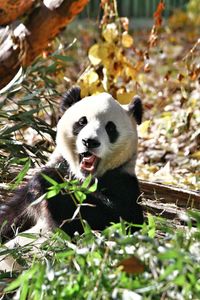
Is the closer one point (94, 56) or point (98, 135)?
point (98, 135)

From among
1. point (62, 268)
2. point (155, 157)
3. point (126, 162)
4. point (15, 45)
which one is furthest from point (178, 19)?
point (62, 268)

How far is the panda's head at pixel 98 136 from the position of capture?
13.1ft

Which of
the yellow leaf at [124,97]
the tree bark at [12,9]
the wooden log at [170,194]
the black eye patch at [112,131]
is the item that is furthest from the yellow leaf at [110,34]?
the black eye patch at [112,131]

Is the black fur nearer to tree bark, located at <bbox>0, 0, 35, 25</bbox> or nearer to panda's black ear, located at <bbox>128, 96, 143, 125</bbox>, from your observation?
panda's black ear, located at <bbox>128, 96, 143, 125</bbox>

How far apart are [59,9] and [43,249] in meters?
2.56

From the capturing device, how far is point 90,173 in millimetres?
3982

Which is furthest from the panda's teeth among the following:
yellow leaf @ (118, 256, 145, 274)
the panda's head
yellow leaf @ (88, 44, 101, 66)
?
yellow leaf @ (88, 44, 101, 66)

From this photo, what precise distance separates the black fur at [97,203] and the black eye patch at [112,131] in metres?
0.18

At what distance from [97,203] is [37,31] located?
1949 mm

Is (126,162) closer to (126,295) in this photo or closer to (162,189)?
(162,189)

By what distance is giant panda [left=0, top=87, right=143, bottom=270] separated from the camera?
394 centimetres

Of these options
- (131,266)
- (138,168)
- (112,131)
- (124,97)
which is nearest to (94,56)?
(124,97)

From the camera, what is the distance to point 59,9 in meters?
5.52

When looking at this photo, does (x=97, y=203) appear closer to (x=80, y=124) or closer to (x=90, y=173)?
(x=90, y=173)
